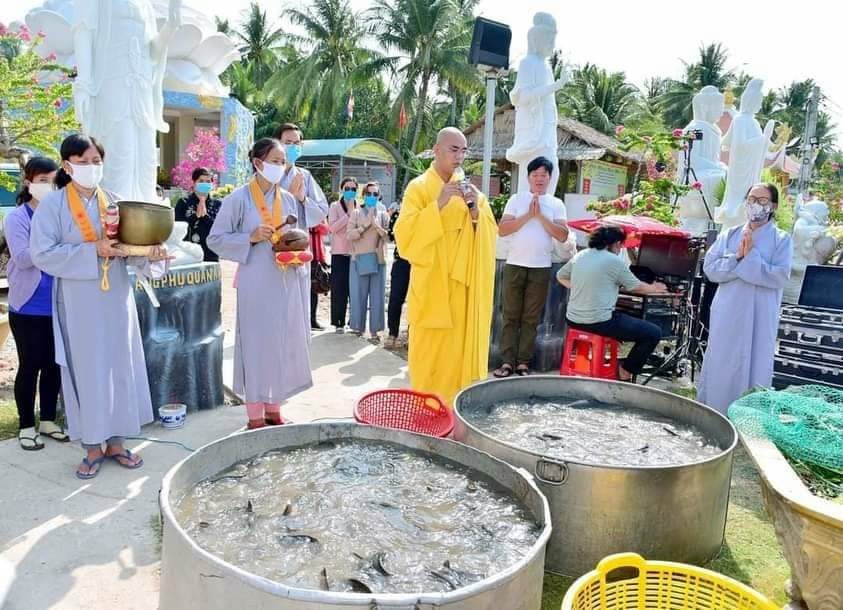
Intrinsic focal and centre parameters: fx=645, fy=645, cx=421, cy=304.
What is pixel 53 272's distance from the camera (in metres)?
3.03

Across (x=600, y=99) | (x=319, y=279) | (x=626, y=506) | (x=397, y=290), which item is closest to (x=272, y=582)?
(x=626, y=506)

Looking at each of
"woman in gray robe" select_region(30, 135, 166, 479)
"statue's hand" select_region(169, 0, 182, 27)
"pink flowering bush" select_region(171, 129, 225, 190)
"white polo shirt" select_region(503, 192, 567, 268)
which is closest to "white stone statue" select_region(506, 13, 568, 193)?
"white polo shirt" select_region(503, 192, 567, 268)

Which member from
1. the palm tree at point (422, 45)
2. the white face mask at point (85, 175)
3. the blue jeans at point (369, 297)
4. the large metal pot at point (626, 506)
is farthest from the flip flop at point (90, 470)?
the palm tree at point (422, 45)

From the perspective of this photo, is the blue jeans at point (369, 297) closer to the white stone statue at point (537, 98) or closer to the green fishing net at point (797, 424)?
the white stone statue at point (537, 98)

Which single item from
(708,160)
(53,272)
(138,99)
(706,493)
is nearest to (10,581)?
(53,272)

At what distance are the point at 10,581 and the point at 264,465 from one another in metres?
0.96

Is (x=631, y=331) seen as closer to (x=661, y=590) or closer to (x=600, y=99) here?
(x=661, y=590)

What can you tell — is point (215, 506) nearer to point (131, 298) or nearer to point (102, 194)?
point (131, 298)

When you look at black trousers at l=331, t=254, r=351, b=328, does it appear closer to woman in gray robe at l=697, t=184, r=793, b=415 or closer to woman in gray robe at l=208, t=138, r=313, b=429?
woman in gray robe at l=208, t=138, r=313, b=429

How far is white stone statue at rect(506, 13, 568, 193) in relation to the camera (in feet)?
21.1

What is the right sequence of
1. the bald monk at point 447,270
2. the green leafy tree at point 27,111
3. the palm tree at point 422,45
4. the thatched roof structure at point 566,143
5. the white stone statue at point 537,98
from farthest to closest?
the palm tree at point 422,45
the thatched roof structure at point 566,143
the green leafy tree at point 27,111
the white stone statue at point 537,98
the bald monk at point 447,270

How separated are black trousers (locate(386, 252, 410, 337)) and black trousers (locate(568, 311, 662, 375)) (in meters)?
2.09

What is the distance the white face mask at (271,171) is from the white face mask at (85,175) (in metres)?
0.84

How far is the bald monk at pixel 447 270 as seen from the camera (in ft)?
12.4
